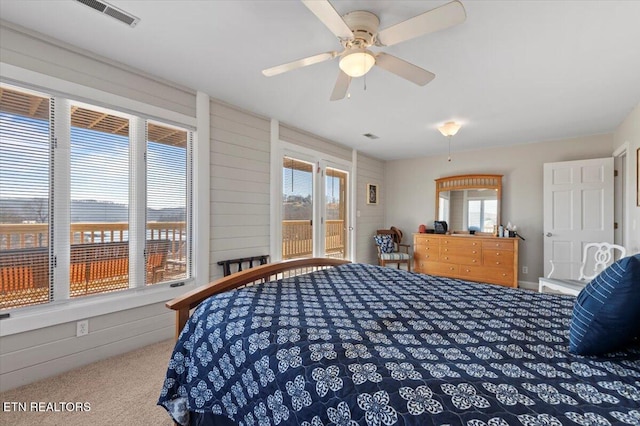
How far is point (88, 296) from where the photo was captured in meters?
2.33

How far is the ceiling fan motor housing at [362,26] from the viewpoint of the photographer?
1737 mm

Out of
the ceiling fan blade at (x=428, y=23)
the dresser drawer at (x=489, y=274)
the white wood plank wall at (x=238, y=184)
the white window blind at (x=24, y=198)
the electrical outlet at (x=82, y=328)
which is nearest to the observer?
the ceiling fan blade at (x=428, y=23)

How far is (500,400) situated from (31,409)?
265 centimetres

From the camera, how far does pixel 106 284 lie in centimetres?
244

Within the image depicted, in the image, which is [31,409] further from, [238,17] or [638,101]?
[638,101]

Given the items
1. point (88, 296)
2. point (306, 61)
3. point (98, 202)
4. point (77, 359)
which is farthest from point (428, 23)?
point (77, 359)

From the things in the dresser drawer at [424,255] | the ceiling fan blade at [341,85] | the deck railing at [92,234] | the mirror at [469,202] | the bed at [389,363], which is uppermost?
the ceiling fan blade at [341,85]

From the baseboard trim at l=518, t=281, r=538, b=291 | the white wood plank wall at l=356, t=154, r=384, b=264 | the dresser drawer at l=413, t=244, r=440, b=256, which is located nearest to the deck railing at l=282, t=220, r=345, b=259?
the white wood plank wall at l=356, t=154, r=384, b=264

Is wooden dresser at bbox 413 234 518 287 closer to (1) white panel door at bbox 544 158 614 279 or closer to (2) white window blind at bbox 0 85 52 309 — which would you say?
(1) white panel door at bbox 544 158 614 279

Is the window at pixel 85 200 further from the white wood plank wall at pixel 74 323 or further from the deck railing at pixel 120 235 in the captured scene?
the white wood plank wall at pixel 74 323

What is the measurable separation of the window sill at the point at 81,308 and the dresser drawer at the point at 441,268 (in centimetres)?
436

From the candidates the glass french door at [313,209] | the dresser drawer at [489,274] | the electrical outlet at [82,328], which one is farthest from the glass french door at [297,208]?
the dresser drawer at [489,274]

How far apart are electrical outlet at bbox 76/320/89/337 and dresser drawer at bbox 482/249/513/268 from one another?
5.38 meters

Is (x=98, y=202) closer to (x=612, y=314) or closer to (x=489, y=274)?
(x=612, y=314)
